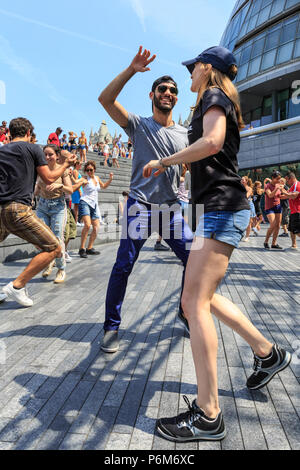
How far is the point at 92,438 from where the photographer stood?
1894 mm

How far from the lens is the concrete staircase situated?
25.3 ft

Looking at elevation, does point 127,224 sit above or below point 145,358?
above

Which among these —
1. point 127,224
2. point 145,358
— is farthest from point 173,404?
point 127,224

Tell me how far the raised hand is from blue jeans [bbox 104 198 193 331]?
106cm

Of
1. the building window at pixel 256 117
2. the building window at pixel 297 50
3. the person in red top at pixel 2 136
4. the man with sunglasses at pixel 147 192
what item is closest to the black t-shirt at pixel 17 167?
the man with sunglasses at pixel 147 192

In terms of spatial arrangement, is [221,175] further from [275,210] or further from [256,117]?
[256,117]

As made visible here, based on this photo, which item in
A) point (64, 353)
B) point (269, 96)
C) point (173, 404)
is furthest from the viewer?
point (269, 96)

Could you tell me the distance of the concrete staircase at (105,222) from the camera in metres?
7.73

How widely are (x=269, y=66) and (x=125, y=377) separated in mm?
33942

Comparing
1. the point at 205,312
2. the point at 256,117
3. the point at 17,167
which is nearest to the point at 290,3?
the point at 256,117

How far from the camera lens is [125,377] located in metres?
2.58

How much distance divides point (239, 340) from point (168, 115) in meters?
2.22

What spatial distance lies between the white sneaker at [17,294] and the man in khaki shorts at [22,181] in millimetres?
13

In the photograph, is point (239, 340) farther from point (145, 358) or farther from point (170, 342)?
point (145, 358)
